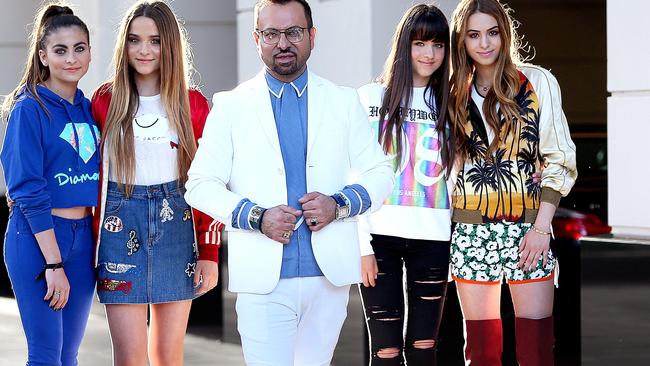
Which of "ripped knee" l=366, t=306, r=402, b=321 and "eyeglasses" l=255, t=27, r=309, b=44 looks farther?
"ripped knee" l=366, t=306, r=402, b=321

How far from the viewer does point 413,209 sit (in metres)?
5.14

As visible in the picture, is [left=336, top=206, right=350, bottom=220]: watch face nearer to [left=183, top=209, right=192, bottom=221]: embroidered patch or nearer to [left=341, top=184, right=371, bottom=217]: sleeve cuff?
[left=341, top=184, right=371, bottom=217]: sleeve cuff

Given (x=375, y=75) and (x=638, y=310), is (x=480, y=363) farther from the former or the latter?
(x=375, y=75)

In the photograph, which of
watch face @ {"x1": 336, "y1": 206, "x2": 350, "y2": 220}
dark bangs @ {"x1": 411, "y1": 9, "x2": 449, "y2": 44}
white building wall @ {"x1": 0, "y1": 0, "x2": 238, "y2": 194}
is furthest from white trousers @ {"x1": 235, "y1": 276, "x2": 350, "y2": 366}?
white building wall @ {"x1": 0, "y1": 0, "x2": 238, "y2": 194}

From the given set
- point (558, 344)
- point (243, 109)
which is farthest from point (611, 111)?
point (558, 344)

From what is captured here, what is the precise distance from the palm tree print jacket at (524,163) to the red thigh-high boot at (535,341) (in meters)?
0.47

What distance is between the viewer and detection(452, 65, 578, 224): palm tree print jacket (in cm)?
500

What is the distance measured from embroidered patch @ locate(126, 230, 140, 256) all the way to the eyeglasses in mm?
1159

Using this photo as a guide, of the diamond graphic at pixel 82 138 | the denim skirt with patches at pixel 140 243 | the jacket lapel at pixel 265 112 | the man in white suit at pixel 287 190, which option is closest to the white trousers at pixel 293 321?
the man in white suit at pixel 287 190

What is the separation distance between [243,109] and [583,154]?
16.3ft

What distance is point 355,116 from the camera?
450 cm

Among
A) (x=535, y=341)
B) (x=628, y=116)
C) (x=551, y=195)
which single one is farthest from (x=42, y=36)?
(x=628, y=116)

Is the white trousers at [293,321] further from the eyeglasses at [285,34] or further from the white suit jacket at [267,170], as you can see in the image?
the eyeglasses at [285,34]

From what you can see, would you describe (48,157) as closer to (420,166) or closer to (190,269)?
(190,269)
